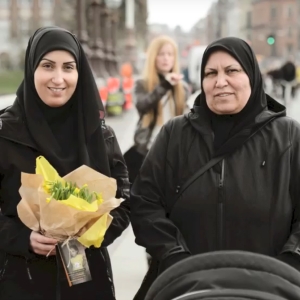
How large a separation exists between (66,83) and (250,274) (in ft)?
4.27

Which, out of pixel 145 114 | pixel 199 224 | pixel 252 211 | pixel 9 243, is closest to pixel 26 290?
pixel 9 243

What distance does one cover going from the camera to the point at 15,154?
3.11 meters

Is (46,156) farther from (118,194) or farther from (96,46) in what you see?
(96,46)

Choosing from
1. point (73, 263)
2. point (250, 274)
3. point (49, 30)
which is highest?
point (49, 30)

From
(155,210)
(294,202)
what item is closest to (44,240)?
(155,210)

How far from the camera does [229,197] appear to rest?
2.91 m

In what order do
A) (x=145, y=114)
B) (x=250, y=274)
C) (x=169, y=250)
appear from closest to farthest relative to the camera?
1. (x=250, y=274)
2. (x=169, y=250)
3. (x=145, y=114)

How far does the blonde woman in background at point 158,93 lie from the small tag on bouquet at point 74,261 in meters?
3.21

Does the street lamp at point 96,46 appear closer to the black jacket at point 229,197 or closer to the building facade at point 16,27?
the building facade at point 16,27

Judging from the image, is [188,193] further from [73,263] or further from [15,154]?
[15,154]

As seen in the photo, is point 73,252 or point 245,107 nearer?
point 73,252

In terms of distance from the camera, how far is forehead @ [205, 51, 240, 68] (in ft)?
9.86

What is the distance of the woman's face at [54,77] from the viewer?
314cm

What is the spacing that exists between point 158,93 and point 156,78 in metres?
0.24
